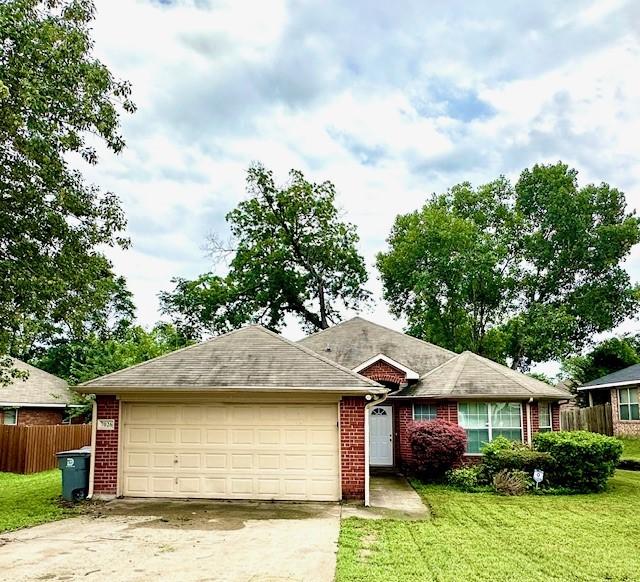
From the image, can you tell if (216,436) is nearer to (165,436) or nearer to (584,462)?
(165,436)

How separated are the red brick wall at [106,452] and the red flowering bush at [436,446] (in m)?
7.86

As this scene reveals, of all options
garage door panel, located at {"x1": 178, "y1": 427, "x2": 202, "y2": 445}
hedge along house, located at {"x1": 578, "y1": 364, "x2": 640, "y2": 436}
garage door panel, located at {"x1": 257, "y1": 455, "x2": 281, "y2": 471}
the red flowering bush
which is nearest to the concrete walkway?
the red flowering bush

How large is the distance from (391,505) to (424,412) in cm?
639

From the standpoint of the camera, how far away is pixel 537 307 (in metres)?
35.2

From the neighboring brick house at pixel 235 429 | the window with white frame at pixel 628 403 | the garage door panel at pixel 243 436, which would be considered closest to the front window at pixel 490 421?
the neighboring brick house at pixel 235 429

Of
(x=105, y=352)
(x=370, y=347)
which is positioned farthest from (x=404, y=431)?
(x=105, y=352)

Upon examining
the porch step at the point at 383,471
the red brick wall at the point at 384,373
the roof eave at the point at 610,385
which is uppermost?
the red brick wall at the point at 384,373

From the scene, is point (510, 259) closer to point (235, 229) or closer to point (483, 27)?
point (235, 229)

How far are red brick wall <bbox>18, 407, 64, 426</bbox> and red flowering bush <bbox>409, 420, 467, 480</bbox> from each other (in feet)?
51.4

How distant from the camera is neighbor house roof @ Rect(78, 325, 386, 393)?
42.0 feet

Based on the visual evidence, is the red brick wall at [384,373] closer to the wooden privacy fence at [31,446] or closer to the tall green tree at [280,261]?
the wooden privacy fence at [31,446]

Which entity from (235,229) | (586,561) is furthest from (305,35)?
(235,229)

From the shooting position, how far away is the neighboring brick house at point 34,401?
23406 mm

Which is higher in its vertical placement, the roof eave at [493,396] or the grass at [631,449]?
the roof eave at [493,396]
